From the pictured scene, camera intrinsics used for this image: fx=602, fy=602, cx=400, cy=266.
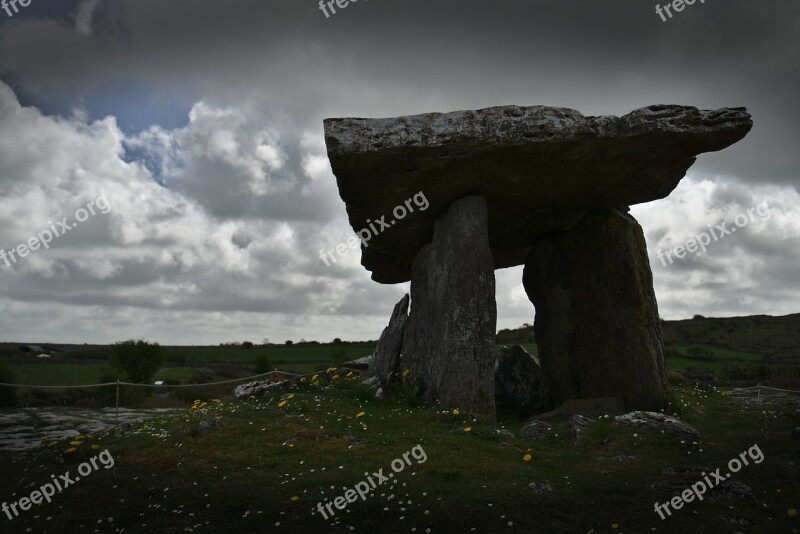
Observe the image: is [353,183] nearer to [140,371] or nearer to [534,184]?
[534,184]

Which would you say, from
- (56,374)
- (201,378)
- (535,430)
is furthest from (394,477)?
(56,374)

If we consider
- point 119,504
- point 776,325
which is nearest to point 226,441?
point 119,504

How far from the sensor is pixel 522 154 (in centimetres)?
1283

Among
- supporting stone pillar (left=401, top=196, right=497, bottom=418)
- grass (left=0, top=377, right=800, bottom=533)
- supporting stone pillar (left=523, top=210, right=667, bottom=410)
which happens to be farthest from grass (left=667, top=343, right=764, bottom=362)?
supporting stone pillar (left=401, top=196, right=497, bottom=418)

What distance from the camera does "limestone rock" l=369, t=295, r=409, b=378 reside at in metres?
17.2

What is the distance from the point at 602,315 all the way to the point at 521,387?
12.1 feet

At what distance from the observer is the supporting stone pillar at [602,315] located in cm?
1474

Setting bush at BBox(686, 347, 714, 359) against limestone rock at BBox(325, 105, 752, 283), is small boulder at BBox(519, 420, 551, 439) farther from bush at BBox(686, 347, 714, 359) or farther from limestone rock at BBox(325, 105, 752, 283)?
bush at BBox(686, 347, 714, 359)

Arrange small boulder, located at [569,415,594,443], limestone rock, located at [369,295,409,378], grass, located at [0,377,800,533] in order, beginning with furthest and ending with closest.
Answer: limestone rock, located at [369,295,409,378], small boulder, located at [569,415,594,443], grass, located at [0,377,800,533]

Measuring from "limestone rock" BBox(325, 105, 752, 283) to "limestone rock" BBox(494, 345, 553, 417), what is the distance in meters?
5.28

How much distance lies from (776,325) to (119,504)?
4834 cm

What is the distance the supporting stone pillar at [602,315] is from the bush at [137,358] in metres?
23.4

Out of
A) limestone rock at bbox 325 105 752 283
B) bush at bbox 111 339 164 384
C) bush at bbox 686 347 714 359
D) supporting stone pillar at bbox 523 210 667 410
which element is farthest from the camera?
bush at bbox 686 347 714 359

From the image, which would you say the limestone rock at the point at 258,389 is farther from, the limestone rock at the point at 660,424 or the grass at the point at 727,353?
the grass at the point at 727,353
